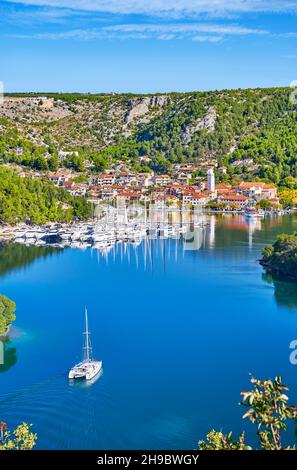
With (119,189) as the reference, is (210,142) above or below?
above

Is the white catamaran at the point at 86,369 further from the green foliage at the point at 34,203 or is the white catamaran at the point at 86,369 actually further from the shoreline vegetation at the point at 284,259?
the green foliage at the point at 34,203

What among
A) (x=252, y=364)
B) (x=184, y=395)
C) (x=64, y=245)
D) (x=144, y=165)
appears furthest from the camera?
(x=144, y=165)

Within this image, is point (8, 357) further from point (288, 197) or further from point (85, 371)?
point (288, 197)

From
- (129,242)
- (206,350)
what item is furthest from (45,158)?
(206,350)

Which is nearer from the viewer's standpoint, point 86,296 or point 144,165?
point 86,296
